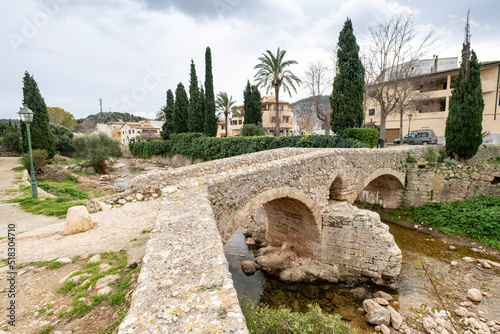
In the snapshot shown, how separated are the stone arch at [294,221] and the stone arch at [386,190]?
6.40 m

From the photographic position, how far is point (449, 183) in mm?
14539

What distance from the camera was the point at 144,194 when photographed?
28.5 ft

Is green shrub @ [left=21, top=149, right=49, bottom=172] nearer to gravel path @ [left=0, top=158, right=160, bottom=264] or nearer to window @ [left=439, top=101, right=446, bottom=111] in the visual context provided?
gravel path @ [left=0, top=158, right=160, bottom=264]

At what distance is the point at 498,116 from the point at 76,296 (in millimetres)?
37929

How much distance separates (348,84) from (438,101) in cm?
2164

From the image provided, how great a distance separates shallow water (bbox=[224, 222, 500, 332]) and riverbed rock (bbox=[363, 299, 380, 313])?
0.75 feet

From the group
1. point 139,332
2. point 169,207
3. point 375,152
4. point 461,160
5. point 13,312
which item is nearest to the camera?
point 139,332

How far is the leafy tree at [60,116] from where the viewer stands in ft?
176

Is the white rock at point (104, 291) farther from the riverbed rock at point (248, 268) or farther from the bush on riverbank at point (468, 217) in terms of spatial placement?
the bush on riverbank at point (468, 217)

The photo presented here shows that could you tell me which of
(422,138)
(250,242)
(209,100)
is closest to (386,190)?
(250,242)

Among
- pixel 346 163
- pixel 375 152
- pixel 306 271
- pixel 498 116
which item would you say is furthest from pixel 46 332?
pixel 498 116

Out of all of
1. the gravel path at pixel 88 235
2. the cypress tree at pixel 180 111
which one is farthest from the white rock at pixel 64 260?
the cypress tree at pixel 180 111

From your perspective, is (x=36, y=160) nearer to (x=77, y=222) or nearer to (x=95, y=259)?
(x=77, y=222)

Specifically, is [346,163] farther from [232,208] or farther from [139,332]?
[139,332]
